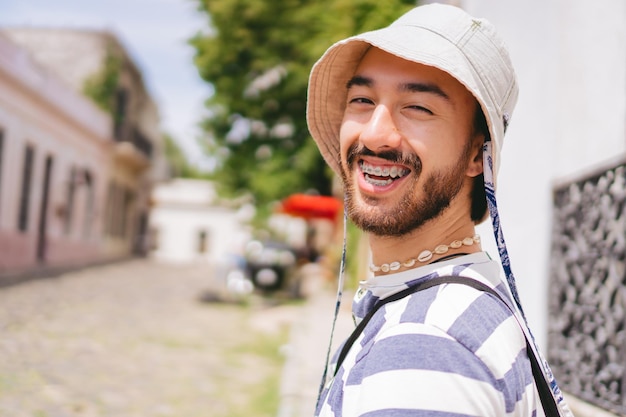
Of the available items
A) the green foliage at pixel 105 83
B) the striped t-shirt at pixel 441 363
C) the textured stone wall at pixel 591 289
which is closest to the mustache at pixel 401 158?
the striped t-shirt at pixel 441 363

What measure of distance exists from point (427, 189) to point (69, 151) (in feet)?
71.3

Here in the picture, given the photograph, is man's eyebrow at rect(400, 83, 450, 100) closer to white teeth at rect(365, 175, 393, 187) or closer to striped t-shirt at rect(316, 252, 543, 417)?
white teeth at rect(365, 175, 393, 187)

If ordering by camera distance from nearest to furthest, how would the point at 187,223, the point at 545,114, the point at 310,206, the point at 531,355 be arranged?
the point at 531,355 < the point at 545,114 < the point at 310,206 < the point at 187,223

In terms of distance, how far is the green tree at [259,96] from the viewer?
662 inches

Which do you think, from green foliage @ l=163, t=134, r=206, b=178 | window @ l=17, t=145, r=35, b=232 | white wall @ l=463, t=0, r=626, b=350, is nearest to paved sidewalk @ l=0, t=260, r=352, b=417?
white wall @ l=463, t=0, r=626, b=350

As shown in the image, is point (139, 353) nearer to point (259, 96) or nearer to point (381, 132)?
point (381, 132)

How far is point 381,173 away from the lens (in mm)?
1428

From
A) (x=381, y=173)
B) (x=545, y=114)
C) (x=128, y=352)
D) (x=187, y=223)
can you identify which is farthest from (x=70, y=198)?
(x=187, y=223)

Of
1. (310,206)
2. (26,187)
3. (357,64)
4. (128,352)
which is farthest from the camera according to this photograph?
(26,187)

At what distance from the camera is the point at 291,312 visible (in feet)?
44.6

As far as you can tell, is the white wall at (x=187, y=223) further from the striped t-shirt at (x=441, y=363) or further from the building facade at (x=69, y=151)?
the striped t-shirt at (x=441, y=363)

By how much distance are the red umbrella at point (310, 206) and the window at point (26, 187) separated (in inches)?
269

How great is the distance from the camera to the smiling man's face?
139cm

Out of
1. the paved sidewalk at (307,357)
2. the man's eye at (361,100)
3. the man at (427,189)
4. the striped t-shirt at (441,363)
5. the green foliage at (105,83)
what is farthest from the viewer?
the green foliage at (105,83)
